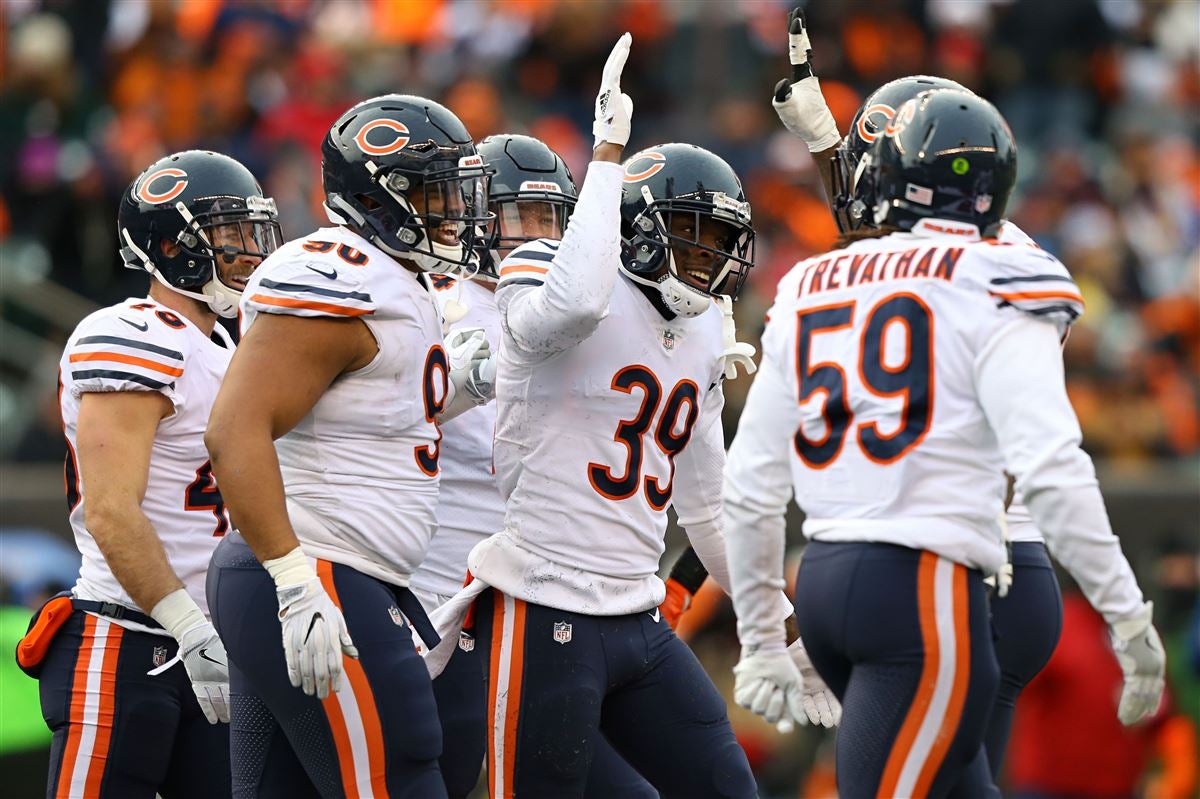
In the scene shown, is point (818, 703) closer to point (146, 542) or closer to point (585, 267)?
point (585, 267)

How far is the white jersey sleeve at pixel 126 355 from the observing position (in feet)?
15.0

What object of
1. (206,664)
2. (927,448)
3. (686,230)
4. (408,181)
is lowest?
(206,664)

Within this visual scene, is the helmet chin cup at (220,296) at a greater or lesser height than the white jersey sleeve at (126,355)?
greater

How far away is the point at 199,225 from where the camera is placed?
497cm

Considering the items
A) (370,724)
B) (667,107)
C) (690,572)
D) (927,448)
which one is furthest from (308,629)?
(667,107)

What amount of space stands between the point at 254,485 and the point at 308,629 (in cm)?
33

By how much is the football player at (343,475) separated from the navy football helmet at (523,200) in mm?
1164

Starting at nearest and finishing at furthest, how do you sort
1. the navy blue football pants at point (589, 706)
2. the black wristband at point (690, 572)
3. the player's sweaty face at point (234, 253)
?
the navy blue football pants at point (589, 706) < the player's sweaty face at point (234, 253) < the black wristband at point (690, 572)

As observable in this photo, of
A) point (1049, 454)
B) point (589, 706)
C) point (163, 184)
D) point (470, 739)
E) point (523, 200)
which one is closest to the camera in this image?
point (1049, 454)

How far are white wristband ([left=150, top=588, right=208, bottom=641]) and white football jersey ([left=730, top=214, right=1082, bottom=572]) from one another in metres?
1.61

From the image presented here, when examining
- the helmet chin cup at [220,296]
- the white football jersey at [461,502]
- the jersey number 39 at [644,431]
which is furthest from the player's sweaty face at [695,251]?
the helmet chin cup at [220,296]

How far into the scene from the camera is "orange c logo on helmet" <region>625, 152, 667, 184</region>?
461 centimetres

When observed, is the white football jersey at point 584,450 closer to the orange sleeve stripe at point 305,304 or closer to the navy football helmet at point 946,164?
the orange sleeve stripe at point 305,304

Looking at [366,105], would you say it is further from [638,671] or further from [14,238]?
[14,238]
